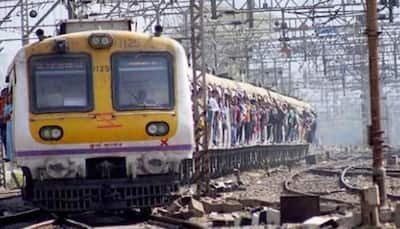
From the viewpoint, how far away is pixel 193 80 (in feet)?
58.4

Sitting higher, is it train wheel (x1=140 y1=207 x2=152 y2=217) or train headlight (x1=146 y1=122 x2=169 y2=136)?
train headlight (x1=146 y1=122 x2=169 y2=136)

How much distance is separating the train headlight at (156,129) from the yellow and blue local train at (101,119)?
0.04 ft

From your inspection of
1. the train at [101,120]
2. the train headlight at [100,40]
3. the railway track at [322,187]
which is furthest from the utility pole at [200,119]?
the train headlight at [100,40]

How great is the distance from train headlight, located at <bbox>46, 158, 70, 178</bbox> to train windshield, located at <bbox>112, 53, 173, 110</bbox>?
0.96 m

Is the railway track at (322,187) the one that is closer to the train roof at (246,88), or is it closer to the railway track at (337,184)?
the railway track at (337,184)

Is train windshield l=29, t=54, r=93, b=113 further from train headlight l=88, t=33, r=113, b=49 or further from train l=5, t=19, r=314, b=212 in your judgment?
train headlight l=88, t=33, r=113, b=49

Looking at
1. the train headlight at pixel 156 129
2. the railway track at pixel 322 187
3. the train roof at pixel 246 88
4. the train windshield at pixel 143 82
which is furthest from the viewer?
the train roof at pixel 246 88

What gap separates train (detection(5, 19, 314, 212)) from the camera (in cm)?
1274

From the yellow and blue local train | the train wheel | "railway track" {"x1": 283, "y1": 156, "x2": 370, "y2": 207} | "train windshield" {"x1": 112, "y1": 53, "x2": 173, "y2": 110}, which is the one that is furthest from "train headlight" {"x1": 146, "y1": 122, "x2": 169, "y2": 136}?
"railway track" {"x1": 283, "y1": 156, "x2": 370, "y2": 207}

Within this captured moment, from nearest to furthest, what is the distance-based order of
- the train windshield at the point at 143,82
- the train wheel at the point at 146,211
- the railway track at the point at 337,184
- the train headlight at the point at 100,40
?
the train windshield at the point at 143,82 < the train headlight at the point at 100,40 < the train wheel at the point at 146,211 < the railway track at the point at 337,184

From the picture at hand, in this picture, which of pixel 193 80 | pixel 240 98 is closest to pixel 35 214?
pixel 193 80

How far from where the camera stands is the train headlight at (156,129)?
12914 millimetres

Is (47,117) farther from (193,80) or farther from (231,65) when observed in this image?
(231,65)

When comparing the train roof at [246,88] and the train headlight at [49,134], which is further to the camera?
the train roof at [246,88]
